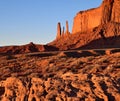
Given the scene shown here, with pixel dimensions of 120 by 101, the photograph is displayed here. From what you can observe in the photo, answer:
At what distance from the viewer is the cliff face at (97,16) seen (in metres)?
99.9

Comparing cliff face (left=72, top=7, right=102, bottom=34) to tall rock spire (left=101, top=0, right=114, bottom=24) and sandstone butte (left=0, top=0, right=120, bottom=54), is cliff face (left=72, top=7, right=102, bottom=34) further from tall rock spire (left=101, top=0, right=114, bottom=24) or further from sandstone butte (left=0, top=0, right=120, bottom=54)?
tall rock spire (left=101, top=0, right=114, bottom=24)

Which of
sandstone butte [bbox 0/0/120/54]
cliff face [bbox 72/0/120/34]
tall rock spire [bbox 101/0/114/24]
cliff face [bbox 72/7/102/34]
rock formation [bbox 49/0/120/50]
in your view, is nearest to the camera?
sandstone butte [bbox 0/0/120/54]

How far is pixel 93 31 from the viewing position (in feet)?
321

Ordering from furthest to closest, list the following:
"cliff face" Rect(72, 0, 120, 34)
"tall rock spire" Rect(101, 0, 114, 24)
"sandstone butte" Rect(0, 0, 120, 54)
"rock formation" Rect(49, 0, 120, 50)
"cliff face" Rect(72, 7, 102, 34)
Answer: "cliff face" Rect(72, 7, 102, 34) → "tall rock spire" Rect(101, 0, 114, 24) → "cliff face" Rect(72, 0, 120, 34) → "rock formation" Rect(49, 0, 120, 50) → "sandstone butte" Rect(0, 0, 120, 54)

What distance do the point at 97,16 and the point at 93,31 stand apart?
11615mm

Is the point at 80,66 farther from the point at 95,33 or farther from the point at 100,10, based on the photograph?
the point at 100,10

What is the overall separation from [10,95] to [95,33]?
79394 mm

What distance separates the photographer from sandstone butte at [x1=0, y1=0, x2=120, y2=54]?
78125 mm

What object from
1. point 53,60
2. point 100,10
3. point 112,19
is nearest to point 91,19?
point 100,10

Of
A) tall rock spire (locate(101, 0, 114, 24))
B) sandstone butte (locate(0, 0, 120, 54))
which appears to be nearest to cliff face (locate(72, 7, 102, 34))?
sandstone butte (locate(0, 0, 120, 54))

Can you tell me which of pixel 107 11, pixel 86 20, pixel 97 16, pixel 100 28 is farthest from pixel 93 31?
pixel 86 20

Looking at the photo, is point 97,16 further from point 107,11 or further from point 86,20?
point 86,20

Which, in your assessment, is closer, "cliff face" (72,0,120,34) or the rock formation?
the rock formation

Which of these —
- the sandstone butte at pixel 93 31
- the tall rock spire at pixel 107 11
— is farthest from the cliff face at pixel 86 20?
the tall rock spire at pixel 107 11
